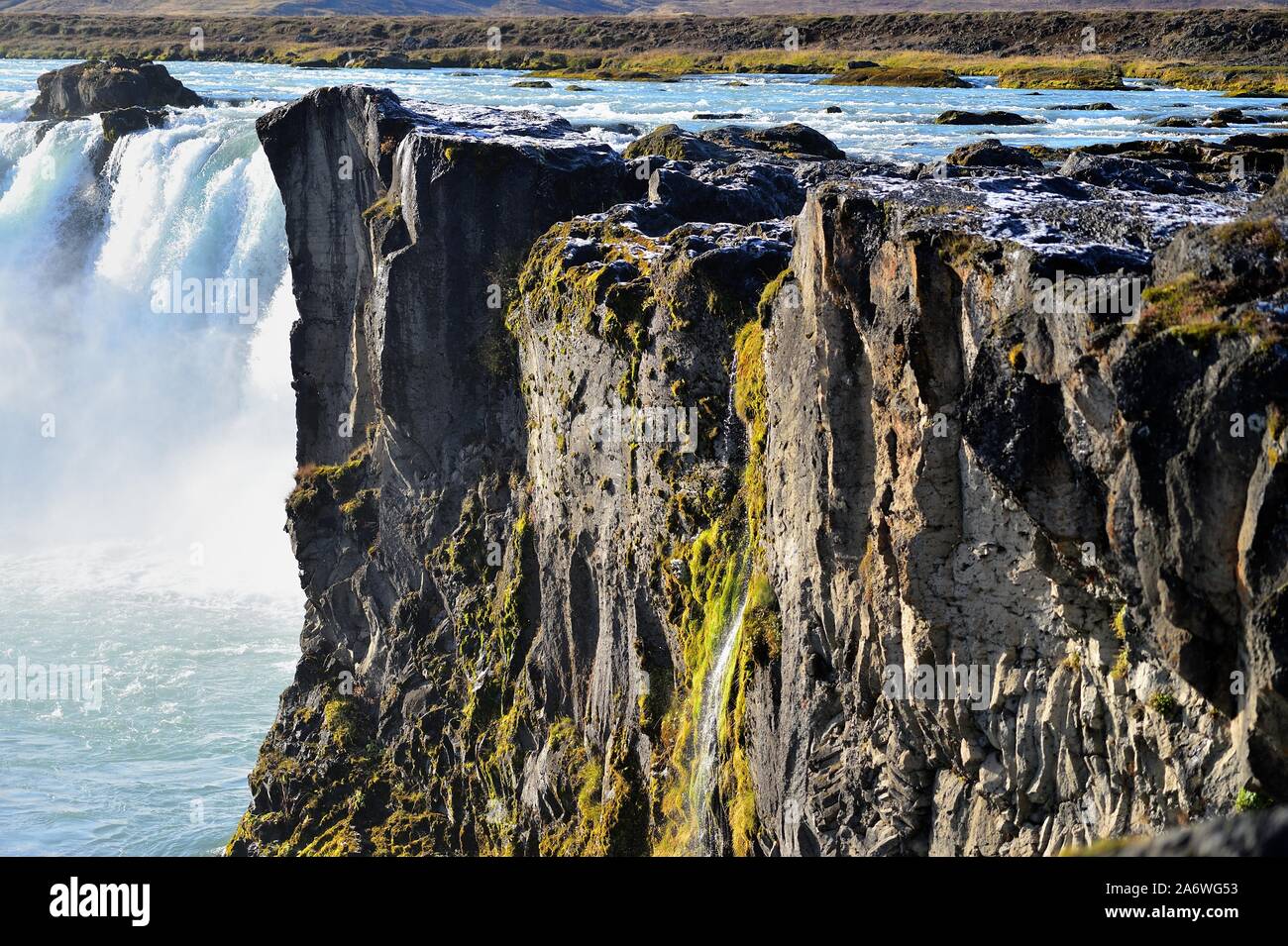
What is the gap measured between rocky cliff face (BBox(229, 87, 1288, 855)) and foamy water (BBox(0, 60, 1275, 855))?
4.79 m

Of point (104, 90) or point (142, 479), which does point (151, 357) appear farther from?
point (104, 90)

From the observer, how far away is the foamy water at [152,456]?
39.0 metres

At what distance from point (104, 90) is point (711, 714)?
58071mm

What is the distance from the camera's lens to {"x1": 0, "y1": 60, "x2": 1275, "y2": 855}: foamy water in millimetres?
39000

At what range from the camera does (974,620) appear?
1666cm

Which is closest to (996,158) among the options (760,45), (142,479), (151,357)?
(151,357)

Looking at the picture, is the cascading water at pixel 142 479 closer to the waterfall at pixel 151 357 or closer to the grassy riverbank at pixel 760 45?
the waterfall at pixel 151 357

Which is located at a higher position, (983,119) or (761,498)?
(983,119)

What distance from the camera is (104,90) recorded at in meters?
69.9

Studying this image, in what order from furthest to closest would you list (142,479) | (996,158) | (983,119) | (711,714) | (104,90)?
(104,90), (983,119), (142,479), (996,158), (711,714)

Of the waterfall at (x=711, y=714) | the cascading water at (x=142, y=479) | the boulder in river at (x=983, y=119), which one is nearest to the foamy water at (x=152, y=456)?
the cascading water at (x=142, y=479)

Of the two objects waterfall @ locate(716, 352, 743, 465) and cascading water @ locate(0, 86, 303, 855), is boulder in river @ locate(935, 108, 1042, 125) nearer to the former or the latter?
cascading water @ locate(0, 86, 303, 855)

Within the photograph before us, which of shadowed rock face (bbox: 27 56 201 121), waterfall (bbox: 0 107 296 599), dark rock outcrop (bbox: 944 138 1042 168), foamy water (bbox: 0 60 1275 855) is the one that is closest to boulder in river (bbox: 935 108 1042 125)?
foamy water (bbox: 0 60 1275 855)

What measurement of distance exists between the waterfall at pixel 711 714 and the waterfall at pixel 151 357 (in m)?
26.5
